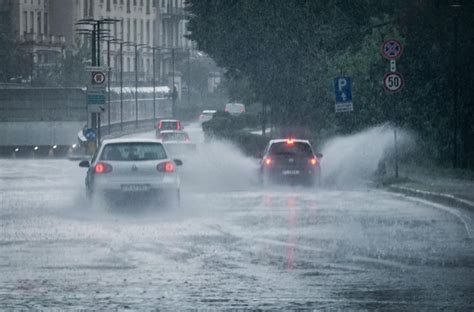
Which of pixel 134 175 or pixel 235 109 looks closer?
pixel 134 175

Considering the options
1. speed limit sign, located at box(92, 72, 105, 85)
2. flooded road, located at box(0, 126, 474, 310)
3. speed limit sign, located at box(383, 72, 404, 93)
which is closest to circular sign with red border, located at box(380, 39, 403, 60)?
speed limit sign, located at box(383, 72, 404, 93)

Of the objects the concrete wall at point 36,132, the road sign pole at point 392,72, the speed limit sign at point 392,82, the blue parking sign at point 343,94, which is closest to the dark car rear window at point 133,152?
the road sign pole at point 392,72

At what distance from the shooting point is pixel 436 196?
A: 113ft


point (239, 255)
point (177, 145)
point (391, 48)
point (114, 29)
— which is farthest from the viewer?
point (114, 29)

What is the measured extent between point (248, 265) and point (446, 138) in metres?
36.2

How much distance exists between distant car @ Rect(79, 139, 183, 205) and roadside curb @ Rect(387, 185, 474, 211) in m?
5.75

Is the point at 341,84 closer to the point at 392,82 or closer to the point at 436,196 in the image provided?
the point at 392,82

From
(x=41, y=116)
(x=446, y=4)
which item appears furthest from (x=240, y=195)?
(x=41, y=116)

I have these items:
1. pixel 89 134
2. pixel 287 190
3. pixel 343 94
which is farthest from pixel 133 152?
pixel 89 134

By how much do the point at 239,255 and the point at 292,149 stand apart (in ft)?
74.5

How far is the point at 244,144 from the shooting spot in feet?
226

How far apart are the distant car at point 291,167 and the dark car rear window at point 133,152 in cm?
1196

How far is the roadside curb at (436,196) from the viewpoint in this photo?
104 feet

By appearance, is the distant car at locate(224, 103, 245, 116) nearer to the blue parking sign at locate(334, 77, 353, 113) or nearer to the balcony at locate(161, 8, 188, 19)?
the balcony at locate(161, 8, 188, 19)
